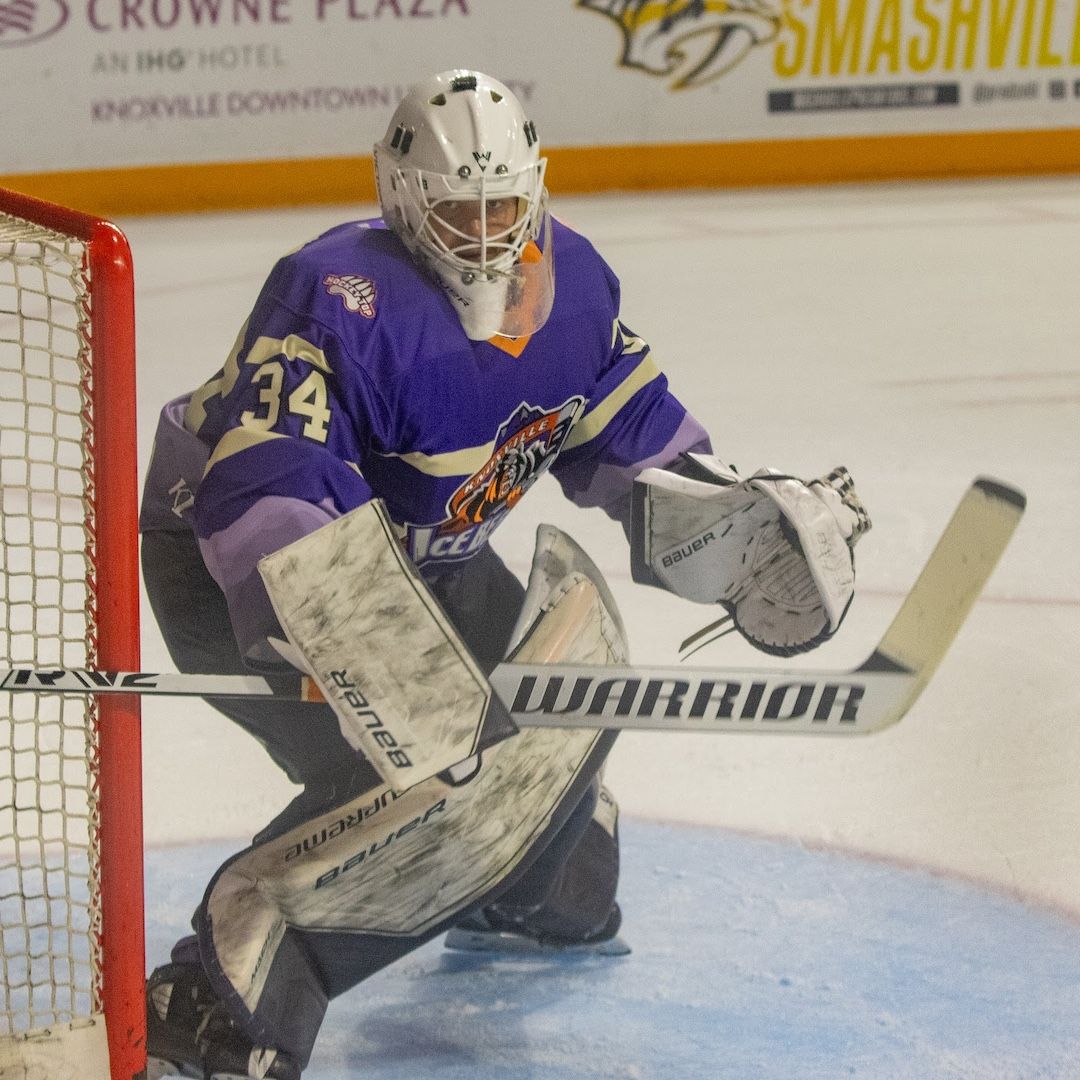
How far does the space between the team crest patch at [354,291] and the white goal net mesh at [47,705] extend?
0.24 metres

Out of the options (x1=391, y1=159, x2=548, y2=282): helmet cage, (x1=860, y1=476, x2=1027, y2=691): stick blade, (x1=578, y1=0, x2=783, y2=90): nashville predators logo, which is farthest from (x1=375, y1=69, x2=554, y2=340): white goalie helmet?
(x1=578, y1=0, x2=783, y2=90): nashville predators logo

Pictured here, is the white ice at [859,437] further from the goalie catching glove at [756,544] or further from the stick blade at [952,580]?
the stick blade at [952,580]

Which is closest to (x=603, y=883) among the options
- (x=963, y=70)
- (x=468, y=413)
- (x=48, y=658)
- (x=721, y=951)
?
(x=721, y=951)

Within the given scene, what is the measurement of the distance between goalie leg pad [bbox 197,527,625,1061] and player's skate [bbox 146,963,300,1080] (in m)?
0.02

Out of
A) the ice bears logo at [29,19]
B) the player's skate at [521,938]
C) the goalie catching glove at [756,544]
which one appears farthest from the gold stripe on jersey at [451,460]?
the ice bears logo at [29,19]

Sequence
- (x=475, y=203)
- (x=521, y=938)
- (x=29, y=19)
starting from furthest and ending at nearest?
(x=29, y=19)
(x=521, y=938)
(x=475, y=203)

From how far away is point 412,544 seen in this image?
5.48 ft

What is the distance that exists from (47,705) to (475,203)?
128 centimetres

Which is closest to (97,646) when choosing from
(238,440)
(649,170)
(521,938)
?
(238,440)

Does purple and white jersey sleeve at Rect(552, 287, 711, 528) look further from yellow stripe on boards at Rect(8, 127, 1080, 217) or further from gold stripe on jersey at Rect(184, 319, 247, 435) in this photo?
yellow stripe on boards at Rect(8, 127, 1080, 217)

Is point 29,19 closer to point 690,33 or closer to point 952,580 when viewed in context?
point 690,33

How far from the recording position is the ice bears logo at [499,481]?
5.35 feet

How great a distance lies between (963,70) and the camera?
618 centimetres

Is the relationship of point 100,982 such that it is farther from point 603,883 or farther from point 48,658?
point 48,658
